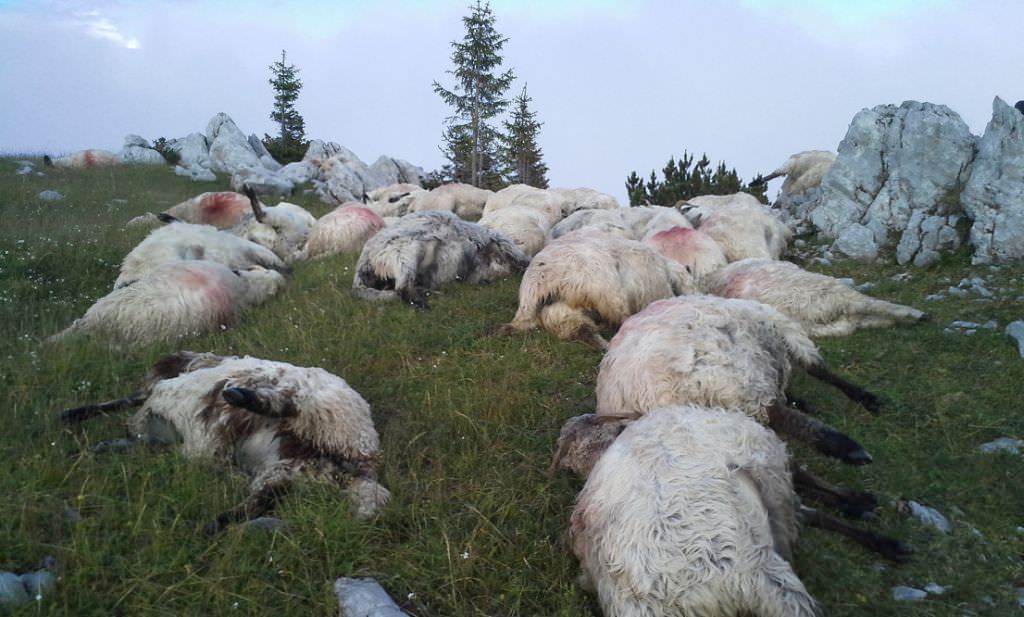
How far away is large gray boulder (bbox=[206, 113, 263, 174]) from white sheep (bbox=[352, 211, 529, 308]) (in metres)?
19.7

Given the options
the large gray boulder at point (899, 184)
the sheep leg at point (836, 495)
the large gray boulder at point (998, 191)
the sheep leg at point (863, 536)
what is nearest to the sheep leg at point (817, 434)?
the sheep leg at point (836, 495)

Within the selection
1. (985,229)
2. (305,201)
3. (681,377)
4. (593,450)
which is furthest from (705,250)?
(305,201)

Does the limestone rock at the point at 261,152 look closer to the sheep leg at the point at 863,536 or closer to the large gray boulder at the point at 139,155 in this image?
the large gray boulder at the point at 139,155

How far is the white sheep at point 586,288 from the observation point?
22.5 feet

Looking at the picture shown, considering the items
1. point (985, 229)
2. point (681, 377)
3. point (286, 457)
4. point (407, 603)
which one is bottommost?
point (407, 603)

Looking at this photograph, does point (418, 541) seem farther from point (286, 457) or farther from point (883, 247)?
point (883, 247)

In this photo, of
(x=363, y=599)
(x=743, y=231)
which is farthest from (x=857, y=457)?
(x=743, y=231)

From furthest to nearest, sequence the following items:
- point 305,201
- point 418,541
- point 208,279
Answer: point 305,201, point 208,279, point 418,541

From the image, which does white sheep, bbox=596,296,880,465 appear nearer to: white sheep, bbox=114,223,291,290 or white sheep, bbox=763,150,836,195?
white sheep, bbox=114,223,291,290

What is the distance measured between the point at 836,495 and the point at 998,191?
7921 mm

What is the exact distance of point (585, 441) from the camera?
4184 mm

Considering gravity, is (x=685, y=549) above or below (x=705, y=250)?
below

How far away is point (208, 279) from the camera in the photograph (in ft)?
25.0

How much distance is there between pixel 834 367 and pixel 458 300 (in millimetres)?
4381
